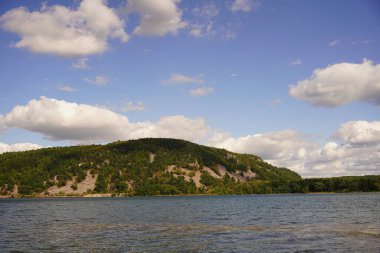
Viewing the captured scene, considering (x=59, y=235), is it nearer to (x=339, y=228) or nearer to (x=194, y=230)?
(x=194, y=230)

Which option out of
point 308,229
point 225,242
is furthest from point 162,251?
point 308,229

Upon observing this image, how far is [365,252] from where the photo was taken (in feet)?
138

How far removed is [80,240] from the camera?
54188mm

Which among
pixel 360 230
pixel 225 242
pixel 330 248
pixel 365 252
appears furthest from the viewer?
pixel 360 230

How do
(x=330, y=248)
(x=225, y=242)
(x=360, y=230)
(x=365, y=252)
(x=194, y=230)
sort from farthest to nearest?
(x=194, y=230) < (x=360, y=230) < (x=225, y=242) < (x=330, y=248) < (x=365, y=252)

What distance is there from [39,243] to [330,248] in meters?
35.9

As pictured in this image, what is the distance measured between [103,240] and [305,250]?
26.1 metres

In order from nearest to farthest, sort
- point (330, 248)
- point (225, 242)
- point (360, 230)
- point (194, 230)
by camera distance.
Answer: point (330, 248) → point (225, 242) → point (360, 230) → point (194, 230)

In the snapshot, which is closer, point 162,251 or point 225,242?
point 162,251

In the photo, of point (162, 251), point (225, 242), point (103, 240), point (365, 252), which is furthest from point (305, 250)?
point (103, 240)

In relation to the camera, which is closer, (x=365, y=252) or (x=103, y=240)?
(x=365, y=252)

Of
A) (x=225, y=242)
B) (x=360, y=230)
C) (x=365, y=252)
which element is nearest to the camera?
Answer: (x=365, y=252)

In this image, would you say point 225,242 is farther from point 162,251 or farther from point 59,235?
point 59,235

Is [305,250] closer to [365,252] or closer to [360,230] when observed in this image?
[365,252]
